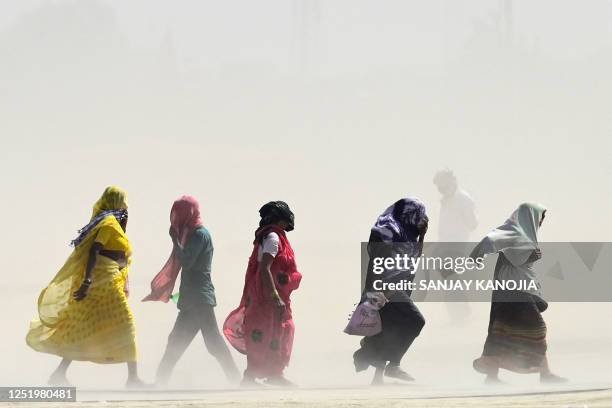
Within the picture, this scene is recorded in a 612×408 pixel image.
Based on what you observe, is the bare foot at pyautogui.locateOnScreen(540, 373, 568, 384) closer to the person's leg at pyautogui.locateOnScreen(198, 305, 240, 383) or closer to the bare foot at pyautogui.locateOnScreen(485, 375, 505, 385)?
the bare foot at pyautogui.locateOnScreen(485, 375, 505, 385)

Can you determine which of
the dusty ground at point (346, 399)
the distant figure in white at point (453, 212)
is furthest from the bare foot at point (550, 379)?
the distant figure in white at point (453, 212)

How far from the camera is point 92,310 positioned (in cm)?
1125

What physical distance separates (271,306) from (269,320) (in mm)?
108

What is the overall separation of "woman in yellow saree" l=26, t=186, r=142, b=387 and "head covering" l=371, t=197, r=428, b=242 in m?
1.95

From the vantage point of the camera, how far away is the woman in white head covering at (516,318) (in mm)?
11539

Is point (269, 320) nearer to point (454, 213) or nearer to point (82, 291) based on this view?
point (82, 291)

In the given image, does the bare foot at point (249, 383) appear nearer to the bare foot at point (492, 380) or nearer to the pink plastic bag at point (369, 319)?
the pink plastic bag at point (369, 319)

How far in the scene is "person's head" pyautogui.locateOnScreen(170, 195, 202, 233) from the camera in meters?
12.1

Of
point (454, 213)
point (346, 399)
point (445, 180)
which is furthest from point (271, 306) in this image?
point (454, 213)

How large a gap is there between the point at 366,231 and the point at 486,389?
2449cm

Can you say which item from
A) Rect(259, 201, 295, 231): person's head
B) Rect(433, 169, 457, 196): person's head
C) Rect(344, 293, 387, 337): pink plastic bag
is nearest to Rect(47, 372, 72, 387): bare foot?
Rect(259, 201, 295, 231): person's head

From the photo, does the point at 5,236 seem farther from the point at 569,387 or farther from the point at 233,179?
the point at 569,387

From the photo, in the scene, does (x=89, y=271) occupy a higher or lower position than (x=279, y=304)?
higher

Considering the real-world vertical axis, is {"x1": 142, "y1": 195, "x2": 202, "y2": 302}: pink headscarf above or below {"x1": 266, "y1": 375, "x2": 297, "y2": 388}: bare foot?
above
